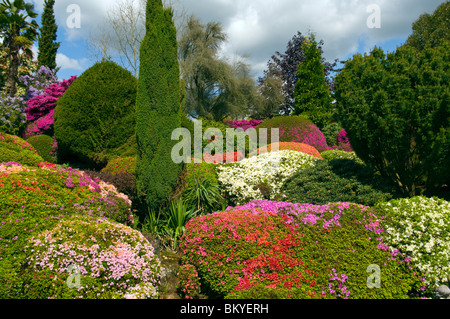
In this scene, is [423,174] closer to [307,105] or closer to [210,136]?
[210,136]

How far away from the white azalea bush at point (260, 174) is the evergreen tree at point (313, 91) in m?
11.9

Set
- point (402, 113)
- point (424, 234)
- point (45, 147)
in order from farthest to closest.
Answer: point (45, 147) → point (402, 113) → point (424, 234)

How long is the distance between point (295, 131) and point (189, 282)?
32.9ft

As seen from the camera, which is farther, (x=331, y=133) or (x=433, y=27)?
(x=433, y=27)

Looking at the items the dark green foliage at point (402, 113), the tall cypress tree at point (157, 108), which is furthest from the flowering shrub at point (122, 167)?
the dark green foliage at point (402, 113)

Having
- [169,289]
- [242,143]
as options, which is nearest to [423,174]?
[169,289]

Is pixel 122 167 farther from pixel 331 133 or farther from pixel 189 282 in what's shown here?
pixel 331 133

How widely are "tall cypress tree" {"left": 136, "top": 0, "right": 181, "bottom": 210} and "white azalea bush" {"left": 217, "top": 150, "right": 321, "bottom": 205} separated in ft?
5.71

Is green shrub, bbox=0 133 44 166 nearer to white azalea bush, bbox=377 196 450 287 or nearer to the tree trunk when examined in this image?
white azalea bush, bbox=377 196 450 287

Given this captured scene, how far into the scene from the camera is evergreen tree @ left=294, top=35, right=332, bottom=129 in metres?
20.0

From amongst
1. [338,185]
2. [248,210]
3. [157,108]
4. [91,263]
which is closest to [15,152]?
A: [157,108]

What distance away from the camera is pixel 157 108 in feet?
21.0

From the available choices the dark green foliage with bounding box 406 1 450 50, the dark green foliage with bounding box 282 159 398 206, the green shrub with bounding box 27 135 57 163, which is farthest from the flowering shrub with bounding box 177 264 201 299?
the dark green foliage with bounding box 406 1 450 50
